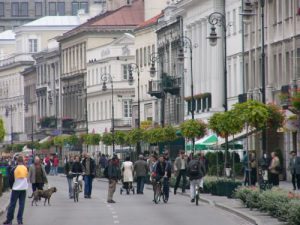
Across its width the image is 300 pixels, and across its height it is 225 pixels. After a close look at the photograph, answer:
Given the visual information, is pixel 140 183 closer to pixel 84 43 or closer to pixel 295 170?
pixel 295 170

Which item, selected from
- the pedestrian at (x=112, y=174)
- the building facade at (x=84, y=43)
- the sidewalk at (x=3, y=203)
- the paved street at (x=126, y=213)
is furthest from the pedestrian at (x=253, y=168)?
the building facade at (x=84, y=43)

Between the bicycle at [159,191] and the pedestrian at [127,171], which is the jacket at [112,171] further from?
the pedestrian at [127,171]

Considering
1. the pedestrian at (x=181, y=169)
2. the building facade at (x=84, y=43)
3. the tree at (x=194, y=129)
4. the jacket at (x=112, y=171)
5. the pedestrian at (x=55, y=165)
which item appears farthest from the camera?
the building facade at (x=84, y=43)

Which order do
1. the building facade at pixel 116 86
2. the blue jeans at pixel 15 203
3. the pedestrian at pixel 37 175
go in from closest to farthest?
the blue jeans at pixel 15 203, the pedestrian at pixel 37 175, the building facade at pixel 116 86

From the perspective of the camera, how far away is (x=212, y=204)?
5169 centimetres

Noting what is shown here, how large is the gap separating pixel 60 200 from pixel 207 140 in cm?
2500

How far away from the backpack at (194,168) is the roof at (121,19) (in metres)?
102

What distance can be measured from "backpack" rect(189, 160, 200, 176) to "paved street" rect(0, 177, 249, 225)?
41.6 inches

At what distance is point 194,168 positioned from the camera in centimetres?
5275

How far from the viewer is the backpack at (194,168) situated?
172ft

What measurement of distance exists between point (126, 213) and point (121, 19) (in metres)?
111

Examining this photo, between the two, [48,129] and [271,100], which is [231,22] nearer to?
[271,100]

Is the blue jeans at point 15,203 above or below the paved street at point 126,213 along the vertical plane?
above

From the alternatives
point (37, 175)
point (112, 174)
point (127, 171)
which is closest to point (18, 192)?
point (37, 175)
